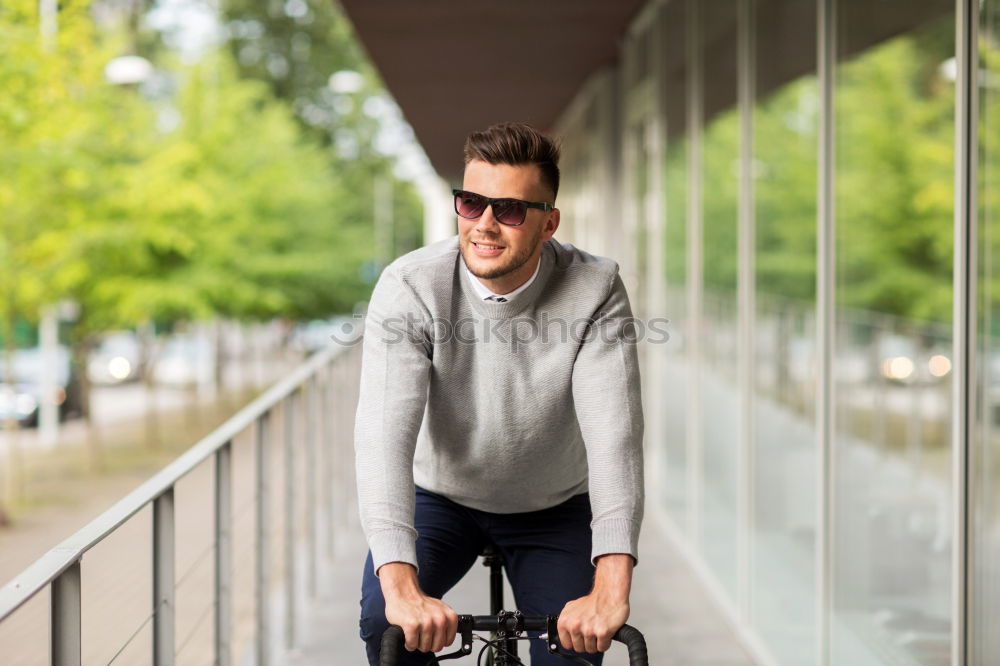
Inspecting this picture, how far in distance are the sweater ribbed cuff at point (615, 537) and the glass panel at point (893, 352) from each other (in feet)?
5.03

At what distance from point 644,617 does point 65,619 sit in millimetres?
3656

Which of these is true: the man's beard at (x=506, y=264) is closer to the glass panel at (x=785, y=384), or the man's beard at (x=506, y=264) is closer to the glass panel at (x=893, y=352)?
the glass panel at (x=893, y=352)

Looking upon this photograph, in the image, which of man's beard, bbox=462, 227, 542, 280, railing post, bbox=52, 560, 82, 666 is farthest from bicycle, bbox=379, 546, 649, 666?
man's beard, bbox=462, 227, 542, 280

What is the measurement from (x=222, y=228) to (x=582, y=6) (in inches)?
479

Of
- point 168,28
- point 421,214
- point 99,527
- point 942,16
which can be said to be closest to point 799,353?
point 942,16

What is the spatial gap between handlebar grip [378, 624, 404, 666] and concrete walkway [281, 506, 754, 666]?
98.2 inches

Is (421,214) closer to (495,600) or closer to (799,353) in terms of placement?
(799,353)

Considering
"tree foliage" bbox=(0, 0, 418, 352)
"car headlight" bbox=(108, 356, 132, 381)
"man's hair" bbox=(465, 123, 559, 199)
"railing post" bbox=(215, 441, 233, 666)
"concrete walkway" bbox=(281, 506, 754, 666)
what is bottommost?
"concrete walkway" bbox=(281, 506, 754, 666)

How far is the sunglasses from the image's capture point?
2.39m

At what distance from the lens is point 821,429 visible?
4168 mm

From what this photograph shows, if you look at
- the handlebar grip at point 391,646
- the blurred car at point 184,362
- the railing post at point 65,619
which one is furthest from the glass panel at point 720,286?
the blurred car at point 184,362

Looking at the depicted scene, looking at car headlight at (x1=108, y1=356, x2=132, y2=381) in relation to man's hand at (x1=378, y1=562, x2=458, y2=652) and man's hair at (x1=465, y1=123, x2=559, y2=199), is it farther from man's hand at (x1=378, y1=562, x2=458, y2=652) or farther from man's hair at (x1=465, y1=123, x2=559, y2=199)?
man's hand at (x1=378, y1=562, x2=458, y2=652)

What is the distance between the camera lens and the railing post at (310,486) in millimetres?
5523

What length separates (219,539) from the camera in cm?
359
